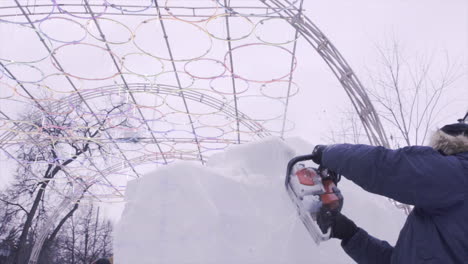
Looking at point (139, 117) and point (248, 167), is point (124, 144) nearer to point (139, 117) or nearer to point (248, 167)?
point (139, 117)

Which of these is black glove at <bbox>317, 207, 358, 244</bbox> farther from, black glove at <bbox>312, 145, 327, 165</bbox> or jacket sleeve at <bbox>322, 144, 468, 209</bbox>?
jacket sleeve at <bbox>322, 144, 468, 209</bbox>

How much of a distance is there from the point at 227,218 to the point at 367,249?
999 mm

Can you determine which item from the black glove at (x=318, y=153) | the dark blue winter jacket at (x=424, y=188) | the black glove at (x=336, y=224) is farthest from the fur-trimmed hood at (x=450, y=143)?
the black glove at (x=336, y=224)

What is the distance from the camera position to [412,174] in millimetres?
1432

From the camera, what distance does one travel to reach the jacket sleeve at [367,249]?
2.02m

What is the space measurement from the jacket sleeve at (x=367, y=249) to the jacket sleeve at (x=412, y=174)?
26.3 inches

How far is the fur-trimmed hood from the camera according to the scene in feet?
5.06

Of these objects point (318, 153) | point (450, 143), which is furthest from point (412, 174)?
point (318, 153)

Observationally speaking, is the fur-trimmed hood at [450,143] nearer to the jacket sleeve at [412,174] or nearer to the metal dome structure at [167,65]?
the jacket sleeve at [412,174]

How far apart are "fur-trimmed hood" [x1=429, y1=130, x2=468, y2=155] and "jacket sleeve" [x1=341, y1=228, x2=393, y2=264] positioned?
738 millimetres

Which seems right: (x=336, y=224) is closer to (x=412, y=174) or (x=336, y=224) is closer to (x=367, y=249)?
(x=367, y=249)

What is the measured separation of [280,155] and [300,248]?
0.77 metres

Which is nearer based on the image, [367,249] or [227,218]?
[367,249]

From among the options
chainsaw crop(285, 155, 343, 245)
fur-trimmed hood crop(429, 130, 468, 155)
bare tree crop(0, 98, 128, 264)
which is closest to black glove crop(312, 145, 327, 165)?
chainsaw crop(285, 155, 343, 245)
